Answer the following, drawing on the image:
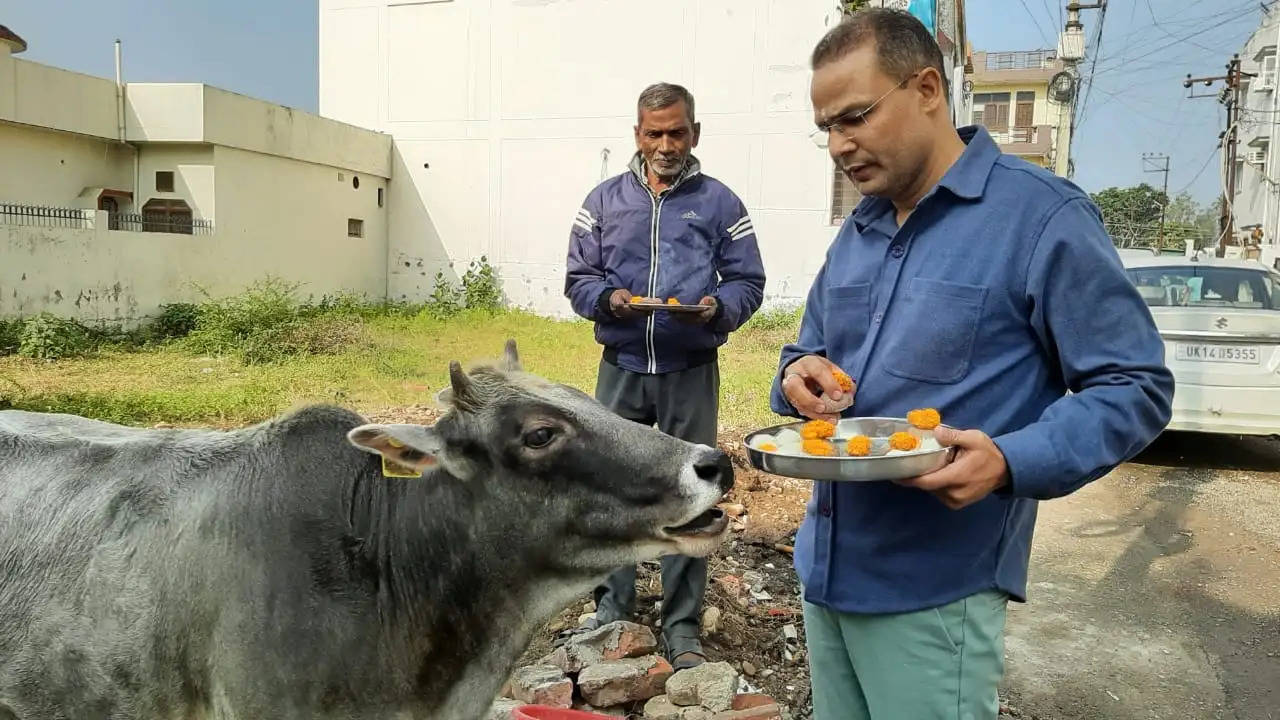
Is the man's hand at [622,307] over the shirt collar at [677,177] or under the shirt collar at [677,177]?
under

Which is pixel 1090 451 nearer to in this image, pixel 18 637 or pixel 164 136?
pixel 18 637

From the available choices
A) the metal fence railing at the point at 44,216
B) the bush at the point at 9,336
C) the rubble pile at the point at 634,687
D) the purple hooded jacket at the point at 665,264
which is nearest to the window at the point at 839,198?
the metal fence railing at the point at 44,216

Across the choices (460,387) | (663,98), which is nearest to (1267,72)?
(663,98)

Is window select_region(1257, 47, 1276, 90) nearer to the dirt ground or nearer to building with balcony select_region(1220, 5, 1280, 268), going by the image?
building with balcony select_region(1220, 5, 1280, 268)

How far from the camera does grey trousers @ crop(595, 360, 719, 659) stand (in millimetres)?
4340

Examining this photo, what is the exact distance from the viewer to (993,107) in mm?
52250

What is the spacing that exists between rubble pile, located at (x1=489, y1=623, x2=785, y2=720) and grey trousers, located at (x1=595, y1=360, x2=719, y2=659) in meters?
0.22

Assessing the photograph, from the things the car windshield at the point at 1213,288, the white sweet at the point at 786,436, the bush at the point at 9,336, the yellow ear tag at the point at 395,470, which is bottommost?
the bush at the point at 9,336

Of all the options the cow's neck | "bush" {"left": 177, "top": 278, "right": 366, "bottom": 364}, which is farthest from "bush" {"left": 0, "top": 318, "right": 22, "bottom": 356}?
the cow's neck

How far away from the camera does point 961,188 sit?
2164mm

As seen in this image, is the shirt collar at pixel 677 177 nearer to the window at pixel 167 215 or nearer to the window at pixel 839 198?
the window at pixel 167 215

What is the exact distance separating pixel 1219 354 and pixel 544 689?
7407 mm

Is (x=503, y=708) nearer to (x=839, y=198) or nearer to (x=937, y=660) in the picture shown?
(x=937, y=660)

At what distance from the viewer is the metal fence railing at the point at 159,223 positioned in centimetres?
1642
